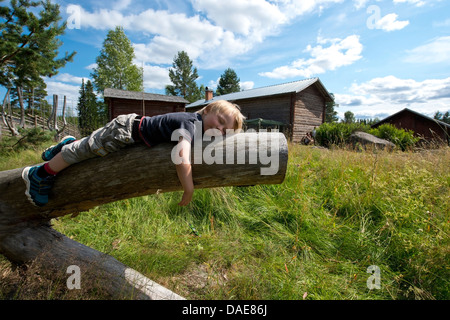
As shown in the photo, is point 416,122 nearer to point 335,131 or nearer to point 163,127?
point 335,131

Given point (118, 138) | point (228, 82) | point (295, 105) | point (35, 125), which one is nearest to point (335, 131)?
point (295, 105)

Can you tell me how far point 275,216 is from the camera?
3016mm

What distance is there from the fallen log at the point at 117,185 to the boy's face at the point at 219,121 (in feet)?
0.52

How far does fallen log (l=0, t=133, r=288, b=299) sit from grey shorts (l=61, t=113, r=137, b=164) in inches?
2.3

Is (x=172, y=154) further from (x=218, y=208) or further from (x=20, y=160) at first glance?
(x=20, y=160)

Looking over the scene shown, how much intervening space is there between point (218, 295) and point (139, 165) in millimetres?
1382

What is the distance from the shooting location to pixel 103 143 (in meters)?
1.71

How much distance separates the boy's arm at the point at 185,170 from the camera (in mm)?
1470

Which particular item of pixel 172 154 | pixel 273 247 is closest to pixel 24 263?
pixel 172 154

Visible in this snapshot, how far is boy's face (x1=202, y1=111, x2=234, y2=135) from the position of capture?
176 centimetres

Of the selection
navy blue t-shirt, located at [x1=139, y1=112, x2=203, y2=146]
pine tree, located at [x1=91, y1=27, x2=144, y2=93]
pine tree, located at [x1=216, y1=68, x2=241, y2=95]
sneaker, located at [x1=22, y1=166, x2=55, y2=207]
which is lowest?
sneaker, located at [x1=22, y1=166, x2=55, y2=207]

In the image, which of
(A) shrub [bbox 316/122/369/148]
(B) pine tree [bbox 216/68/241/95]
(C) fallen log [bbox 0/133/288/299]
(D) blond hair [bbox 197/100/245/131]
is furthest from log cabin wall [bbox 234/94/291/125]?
(B) pine tree [bbox 216/68/241/95]

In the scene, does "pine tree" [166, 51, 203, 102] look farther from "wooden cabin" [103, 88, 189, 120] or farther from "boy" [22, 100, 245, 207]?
"boy" [22, 100, 245, 207]

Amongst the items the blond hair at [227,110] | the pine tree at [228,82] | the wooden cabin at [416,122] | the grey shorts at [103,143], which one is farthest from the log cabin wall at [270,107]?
the pine tree at [228,82]
